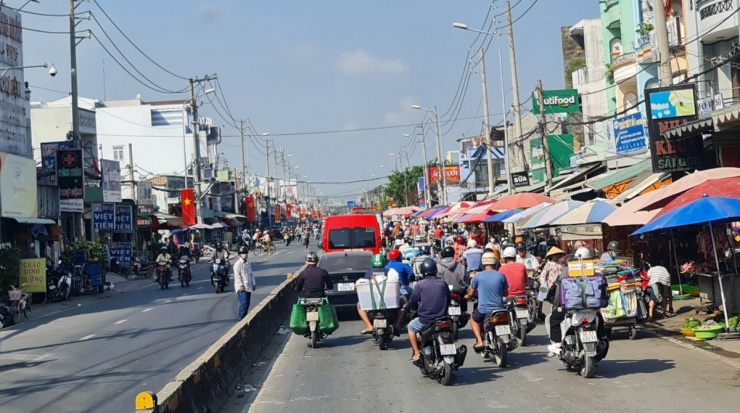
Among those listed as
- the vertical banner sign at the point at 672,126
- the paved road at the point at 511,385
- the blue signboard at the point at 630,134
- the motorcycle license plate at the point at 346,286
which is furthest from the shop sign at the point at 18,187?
the vertical banner sign at the point at 672,126

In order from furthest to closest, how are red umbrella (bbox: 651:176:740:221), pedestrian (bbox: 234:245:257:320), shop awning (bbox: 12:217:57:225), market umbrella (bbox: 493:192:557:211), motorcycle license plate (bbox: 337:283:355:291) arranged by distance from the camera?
shop awning (bbox: 12:217:57:225), market umbrella (bbox: 493:192:557:211), motorcycle license plate (bbox: 337:283:355:291), pedestrian (bbox: 234:245:257:320), red umbrella (bbox: 651:176:740:221)

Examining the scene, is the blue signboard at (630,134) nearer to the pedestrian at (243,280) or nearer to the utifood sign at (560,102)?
the utifood sign at (560,102)

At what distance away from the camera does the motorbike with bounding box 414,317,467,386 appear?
39.3 feet

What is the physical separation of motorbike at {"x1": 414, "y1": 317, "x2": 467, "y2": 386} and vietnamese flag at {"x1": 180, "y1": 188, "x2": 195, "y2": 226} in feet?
179

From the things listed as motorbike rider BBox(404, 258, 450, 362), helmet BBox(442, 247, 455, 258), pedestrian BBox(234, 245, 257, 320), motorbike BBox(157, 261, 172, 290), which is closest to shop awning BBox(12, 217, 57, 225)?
motorbike BBox(157, 261, 172, 290)

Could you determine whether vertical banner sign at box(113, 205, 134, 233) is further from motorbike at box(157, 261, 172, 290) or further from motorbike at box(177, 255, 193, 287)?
motorbike at box(177, 255, 193, 287)

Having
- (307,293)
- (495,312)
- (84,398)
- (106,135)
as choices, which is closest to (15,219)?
(307,293)

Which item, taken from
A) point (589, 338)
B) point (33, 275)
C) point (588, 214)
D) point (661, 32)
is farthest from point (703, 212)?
point (33, 275)

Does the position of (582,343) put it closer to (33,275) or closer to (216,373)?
(216,373)

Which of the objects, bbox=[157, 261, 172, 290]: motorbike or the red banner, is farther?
the red banner

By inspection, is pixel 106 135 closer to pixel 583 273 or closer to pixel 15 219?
pixel 15 219

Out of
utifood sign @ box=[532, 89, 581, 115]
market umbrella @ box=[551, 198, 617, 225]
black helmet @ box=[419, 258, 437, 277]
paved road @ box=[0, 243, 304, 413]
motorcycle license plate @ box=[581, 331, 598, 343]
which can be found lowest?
paved road @ box=[0, 243, 304, 413]

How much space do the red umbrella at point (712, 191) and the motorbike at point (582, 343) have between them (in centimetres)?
390

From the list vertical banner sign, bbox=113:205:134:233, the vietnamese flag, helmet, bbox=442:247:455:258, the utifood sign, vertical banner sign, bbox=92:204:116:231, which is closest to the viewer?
helmet, bbox=442:247:455:258
